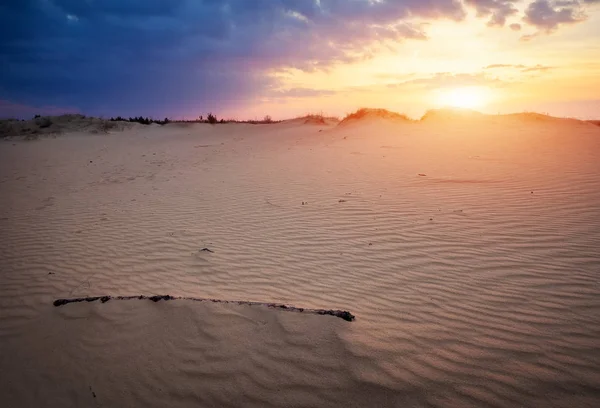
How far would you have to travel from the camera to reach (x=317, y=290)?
3.81 metres

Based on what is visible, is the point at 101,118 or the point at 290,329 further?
the point at 101,118

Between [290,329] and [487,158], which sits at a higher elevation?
[487,158]

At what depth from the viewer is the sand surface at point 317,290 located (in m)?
2.46

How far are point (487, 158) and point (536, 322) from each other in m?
9.28

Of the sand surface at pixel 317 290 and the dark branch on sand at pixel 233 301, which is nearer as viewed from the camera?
the sand surface at pixel 317 290

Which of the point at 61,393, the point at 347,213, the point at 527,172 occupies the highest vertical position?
the point at 527,172

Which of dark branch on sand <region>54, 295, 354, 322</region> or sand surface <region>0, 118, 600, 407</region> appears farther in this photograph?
dark branch on sand <region>54, 295, 354, 322</region>

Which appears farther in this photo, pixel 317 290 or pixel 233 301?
pixel 317 290

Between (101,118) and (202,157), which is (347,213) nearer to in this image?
(202,157)

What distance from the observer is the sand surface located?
2457 mm

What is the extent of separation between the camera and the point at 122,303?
136 inches

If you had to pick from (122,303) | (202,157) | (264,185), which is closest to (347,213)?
(264,185)

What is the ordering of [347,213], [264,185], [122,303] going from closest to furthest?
[122,303] → [347,213] → [264,185]

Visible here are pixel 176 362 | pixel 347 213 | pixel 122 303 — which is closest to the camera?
pixel 176 362
